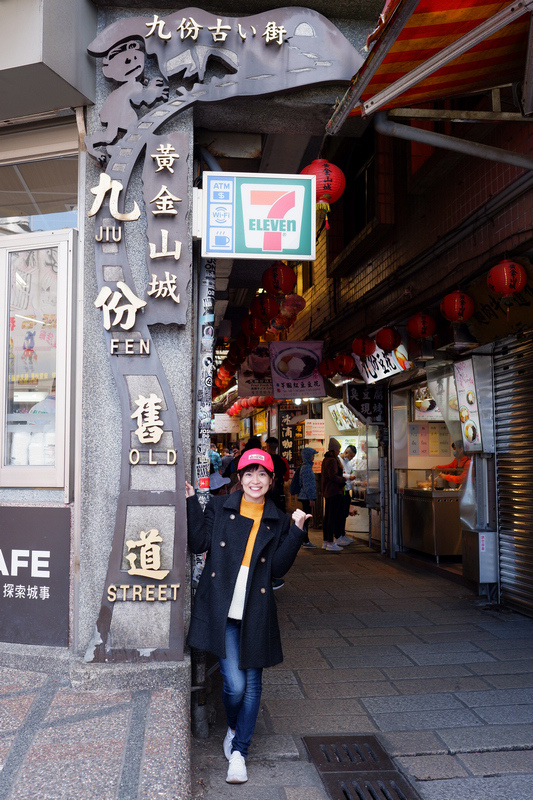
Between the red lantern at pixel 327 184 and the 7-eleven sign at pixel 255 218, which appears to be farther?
the red lantern at pixel 327 184

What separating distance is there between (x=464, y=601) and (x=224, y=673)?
5398 millimetres

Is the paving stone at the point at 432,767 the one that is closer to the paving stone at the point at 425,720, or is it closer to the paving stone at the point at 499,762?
the paving stone at the point at 499,762

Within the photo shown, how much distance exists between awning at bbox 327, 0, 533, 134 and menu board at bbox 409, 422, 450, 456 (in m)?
8.12

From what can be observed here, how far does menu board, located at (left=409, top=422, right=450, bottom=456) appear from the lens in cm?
1241

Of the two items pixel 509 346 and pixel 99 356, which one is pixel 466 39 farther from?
pixel 509 346

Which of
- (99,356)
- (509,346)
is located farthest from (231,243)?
(509,346)

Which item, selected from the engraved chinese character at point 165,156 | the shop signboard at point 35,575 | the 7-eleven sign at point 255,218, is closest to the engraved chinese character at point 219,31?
the engraved chinese character at point 165,156

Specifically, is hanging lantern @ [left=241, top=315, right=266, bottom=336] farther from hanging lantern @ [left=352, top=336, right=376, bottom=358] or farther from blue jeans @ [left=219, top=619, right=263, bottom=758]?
blue jeans @ [left=219, top=619, right=263, bottom=758]

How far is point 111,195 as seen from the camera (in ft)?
15.5

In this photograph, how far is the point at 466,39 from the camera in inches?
→ 157

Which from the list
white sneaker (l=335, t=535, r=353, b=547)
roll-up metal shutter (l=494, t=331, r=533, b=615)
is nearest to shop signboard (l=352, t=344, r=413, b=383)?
roll-up metal shutter (l=494, t=331, r=533, b=615)

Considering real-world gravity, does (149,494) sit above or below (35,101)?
below

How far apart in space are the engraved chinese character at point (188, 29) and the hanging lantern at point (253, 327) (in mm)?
5872

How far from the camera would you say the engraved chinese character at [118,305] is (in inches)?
183
